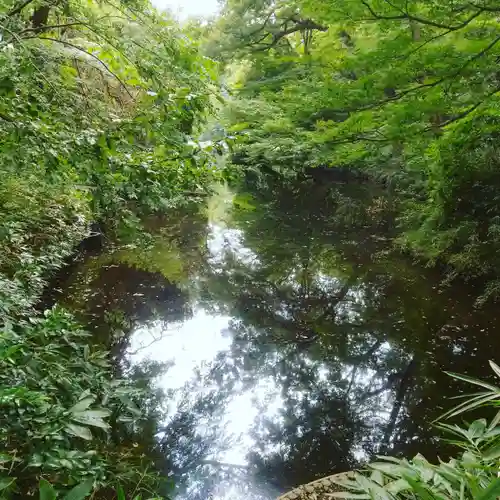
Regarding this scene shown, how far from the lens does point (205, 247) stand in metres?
9.43

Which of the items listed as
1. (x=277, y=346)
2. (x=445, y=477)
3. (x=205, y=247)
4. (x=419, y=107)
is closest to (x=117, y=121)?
(x=445, y=477)

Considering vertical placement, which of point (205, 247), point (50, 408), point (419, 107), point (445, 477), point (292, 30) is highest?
point (292, 30)

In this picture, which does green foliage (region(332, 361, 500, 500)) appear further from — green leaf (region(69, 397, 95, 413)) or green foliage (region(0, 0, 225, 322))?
green foliage (region(0, 0, 225, 322))

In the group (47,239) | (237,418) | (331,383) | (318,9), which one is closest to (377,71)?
(318,9)

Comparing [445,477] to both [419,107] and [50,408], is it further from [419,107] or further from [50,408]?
[419,107]

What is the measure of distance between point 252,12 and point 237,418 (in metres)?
10.8

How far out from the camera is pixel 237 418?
418 cm

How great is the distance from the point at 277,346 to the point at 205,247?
4.37 metres

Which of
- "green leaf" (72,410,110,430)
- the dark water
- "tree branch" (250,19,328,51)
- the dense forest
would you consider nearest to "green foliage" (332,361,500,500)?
the dense forest

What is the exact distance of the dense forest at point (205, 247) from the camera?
1.93 meters

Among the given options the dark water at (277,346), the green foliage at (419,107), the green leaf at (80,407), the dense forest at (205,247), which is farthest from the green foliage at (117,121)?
the green leaf at (80,407)

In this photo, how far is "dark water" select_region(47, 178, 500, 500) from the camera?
12.3ft

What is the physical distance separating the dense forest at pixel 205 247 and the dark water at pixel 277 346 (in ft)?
0.11

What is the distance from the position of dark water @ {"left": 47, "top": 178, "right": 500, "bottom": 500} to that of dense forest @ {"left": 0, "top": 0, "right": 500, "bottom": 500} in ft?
0.11
